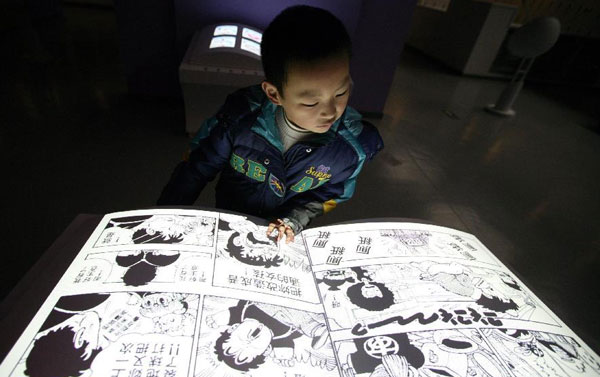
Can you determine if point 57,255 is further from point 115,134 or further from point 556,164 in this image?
point 556,164

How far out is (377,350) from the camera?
0.47 metres

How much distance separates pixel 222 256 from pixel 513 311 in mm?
526

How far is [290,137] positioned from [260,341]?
16.4 inches

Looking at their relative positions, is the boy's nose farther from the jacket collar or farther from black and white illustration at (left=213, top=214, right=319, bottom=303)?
black and white illustration at (left=213, top=214, right=319, bottom=303)

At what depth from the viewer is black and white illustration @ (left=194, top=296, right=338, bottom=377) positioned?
1.36 ft

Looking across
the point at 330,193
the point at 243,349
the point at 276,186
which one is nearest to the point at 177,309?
the point at 243,349

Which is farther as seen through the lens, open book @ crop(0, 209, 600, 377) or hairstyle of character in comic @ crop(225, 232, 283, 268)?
hairstyle of character in comic @ crop(225, 232, 283, 268)

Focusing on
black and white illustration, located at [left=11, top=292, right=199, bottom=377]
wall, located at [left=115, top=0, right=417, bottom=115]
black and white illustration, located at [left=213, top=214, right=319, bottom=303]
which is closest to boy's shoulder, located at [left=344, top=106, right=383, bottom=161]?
black and white illustration, located at [left=213, top=214, right=319, bottom=303]

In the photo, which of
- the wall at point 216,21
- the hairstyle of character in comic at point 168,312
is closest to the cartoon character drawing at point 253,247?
the hairstyle of character in comic at point 168,312

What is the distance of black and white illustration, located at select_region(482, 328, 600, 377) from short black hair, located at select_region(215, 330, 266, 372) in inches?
14.4

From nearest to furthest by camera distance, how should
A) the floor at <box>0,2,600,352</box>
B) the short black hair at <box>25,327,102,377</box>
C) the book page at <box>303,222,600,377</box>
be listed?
1. the short black hair at <box>25,327,102,377</box>
2. the book page at <box>303,222,600,377</box>
3. the floor at <box>0,2,600,352</box>

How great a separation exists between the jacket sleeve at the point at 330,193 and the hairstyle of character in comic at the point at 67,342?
0.37 m

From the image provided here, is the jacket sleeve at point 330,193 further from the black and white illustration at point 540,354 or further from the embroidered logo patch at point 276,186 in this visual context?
the black and white illustration at point 540,354

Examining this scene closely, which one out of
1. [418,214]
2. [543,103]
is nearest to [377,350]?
[418,214]
